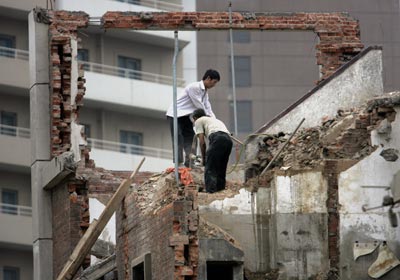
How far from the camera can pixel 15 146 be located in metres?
74.2

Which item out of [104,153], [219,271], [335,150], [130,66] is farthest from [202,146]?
[130,66]

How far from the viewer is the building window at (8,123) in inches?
2948

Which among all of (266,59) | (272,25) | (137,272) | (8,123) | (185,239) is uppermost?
(266,59)

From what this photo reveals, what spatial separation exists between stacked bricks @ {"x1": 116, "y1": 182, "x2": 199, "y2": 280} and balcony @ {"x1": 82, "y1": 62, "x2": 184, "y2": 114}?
37.0 m

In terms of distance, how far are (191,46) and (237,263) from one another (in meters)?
43.2

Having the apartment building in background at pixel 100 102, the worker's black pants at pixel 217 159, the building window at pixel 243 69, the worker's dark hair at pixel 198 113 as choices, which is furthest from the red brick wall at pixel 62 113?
the building window at pixel 243 69

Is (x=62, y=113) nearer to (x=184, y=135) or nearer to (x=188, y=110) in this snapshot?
(x=184, y=135)

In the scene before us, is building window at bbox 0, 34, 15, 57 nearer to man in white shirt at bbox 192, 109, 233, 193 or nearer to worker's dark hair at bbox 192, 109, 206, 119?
worker's dark hair at bbox 192, 109, 206, 119

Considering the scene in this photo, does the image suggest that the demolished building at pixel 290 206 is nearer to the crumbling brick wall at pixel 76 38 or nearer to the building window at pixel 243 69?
the crumbling brick wall at pixel 76 38

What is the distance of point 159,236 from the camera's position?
37438 millimetres

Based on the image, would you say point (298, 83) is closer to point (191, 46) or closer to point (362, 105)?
point (191, 46)

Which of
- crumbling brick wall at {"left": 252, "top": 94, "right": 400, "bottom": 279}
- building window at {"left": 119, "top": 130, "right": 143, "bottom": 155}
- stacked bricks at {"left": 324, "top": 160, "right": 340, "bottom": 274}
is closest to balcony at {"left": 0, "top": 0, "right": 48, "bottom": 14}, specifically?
building window at {"left": 119, "top": 130, "right": 143, "bottom": 155}

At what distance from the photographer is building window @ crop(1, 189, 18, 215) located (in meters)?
73.2

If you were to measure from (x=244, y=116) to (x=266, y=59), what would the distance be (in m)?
2.77
